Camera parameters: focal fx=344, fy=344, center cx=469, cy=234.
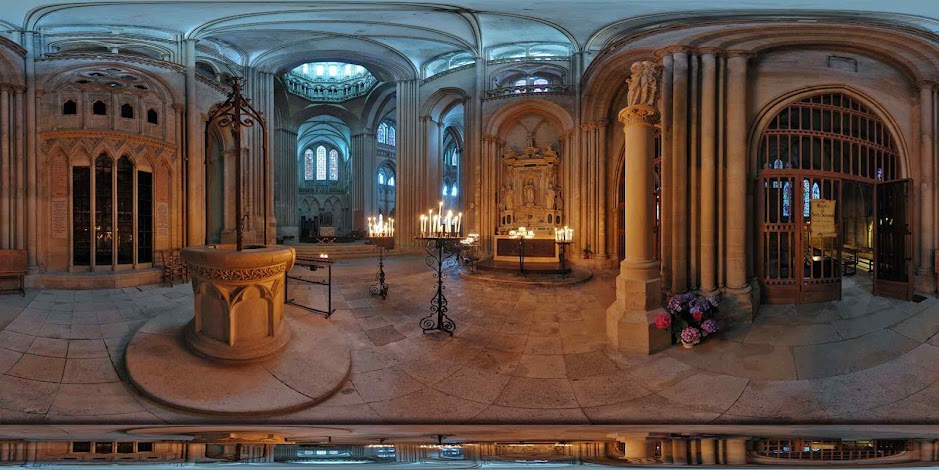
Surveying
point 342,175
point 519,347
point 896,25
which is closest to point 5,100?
point 519,347

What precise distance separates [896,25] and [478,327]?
2.65 meters

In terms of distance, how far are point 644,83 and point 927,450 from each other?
228 centimetres

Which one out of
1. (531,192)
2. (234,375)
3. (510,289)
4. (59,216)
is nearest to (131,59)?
(59,216)

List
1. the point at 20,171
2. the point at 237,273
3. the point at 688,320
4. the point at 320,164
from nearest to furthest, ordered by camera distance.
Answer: the point at 237,273 < the point at 688,320 < the point at 20,171 < the point at 320,164

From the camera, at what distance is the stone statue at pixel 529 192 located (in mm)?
8125

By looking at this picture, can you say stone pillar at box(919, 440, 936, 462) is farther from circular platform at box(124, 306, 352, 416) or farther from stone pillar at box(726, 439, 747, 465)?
circular platform at box(124, 306, 352, 416)

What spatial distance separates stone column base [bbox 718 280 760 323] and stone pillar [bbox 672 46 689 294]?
31 centimetres

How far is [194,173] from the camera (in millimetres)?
4668

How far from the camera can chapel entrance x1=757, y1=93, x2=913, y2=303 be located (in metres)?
3.16

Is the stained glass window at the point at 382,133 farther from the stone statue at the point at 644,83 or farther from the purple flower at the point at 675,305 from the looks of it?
the purple flower at the point at 675,305

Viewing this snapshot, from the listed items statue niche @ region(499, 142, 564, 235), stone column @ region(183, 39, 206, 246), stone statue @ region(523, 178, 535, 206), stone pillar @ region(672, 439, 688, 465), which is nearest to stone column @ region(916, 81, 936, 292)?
stone pillar @ region(672, 439, 688, 465)

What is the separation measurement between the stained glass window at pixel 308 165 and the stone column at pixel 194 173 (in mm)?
13896

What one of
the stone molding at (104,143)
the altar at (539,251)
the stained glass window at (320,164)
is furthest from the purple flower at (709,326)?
the stained glass window at (320,164)

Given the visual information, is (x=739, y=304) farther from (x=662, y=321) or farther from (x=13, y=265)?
(x=13, y=265)
